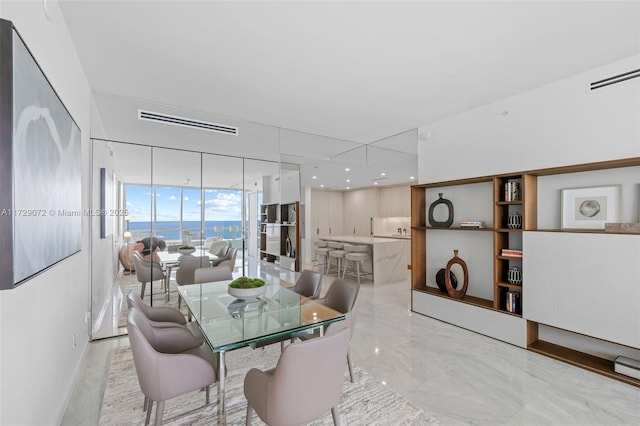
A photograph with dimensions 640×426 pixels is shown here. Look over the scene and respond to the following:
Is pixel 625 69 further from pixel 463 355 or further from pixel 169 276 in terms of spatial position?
pixel 169 276

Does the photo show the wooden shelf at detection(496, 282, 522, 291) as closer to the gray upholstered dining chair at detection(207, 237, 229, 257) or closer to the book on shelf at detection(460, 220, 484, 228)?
the book on shelf at detection(460, 220, 484, 228)

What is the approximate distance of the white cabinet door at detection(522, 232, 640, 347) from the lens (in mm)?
2473

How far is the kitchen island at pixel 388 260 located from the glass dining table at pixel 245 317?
145 inches

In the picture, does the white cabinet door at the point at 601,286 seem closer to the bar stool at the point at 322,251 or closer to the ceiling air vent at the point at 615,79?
the ceiling air vent at the point at 615,79

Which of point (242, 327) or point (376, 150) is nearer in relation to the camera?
point (242, 327)

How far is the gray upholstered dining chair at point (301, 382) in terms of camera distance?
1.39 m

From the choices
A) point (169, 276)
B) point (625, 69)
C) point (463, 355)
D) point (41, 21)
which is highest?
point (625, 69)

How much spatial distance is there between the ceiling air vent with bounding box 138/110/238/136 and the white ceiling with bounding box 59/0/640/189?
8.6 inches

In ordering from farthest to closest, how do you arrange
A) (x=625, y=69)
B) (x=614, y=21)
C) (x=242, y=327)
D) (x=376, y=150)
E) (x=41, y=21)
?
(x=376, y=150)
(x=625, y=69)
(x=614, y=21)
(x=242, y=327)
(x=41, y=21)

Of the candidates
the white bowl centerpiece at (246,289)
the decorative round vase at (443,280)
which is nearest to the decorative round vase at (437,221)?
the decorative round vase at (443,280)

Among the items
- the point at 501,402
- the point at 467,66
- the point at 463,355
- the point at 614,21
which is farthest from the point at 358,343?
the point at 614,21

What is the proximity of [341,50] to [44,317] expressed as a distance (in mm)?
2877

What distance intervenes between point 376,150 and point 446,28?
3285mm

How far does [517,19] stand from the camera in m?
2.13
